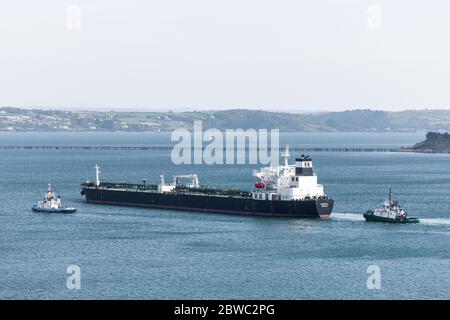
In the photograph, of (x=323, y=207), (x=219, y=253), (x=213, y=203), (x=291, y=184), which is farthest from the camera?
(x=213, y=203)

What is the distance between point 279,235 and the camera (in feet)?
244

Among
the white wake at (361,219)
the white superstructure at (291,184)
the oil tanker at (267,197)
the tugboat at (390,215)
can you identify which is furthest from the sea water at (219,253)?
the white superstructure at (291,184)

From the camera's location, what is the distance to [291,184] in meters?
87.8

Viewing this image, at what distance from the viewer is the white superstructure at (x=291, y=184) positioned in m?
87.4

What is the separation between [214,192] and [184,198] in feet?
11.4

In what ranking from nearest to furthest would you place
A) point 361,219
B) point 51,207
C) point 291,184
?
point 361,219 → point 291,184 → point 51,207

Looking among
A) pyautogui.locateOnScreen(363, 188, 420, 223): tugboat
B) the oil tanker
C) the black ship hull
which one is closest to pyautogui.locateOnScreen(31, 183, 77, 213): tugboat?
the black ship hull

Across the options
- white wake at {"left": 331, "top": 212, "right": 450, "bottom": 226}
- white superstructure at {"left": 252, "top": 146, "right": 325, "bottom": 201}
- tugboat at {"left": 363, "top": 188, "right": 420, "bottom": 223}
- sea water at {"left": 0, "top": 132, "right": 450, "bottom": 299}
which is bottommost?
sea water at {"left": 0, "top": 132, "right": 450, "bottom": 299}

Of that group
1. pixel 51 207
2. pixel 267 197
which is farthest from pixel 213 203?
pixel 51 207

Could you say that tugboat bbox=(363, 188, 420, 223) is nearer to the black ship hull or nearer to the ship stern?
the ship stern

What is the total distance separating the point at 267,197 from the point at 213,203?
6.61 metres

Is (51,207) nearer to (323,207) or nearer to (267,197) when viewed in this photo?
(267,197)

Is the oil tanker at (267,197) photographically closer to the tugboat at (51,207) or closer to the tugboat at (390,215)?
the tugboat at (390,215)

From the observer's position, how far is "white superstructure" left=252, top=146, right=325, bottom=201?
287 feet
